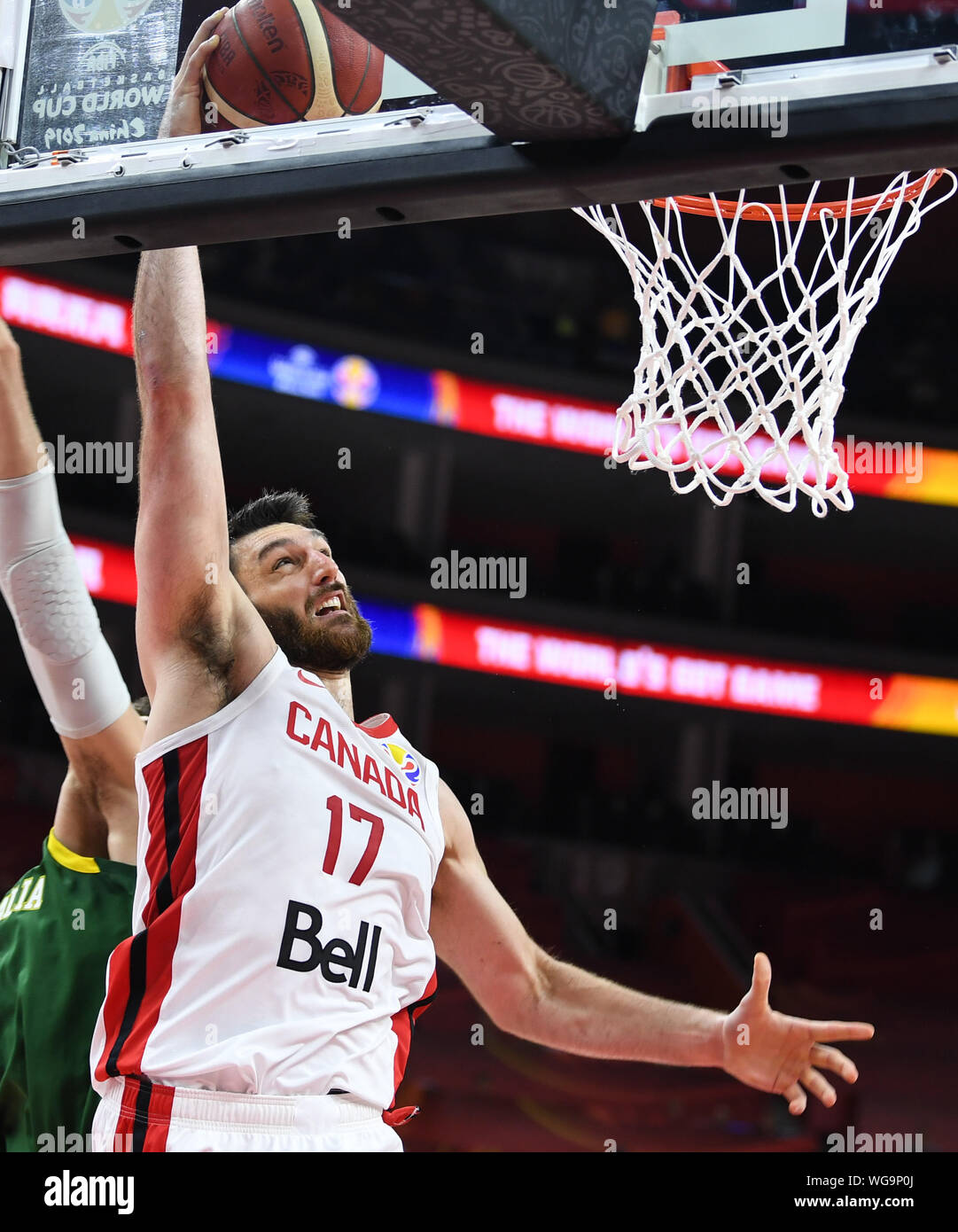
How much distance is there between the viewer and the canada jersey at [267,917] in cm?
232

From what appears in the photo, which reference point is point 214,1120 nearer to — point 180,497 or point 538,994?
point 538,994

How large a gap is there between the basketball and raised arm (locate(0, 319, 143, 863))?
0.74 m

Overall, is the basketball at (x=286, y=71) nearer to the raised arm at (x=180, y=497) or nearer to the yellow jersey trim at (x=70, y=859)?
the raised arm at (x=180, y=497)

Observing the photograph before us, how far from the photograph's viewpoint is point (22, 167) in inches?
91.2

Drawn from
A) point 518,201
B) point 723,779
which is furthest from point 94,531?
point 518,201

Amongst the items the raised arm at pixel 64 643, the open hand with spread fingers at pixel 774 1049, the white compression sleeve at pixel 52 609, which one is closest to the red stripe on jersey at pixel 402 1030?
the open hand with spread fingers at pixel 774 1049

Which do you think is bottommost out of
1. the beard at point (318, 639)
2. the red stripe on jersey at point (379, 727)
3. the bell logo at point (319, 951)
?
the bell logo at point (319, 951)

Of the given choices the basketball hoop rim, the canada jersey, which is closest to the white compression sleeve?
the canada jersey

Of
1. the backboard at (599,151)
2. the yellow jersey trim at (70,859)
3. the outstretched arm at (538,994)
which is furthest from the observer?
the yellow jersey trim at (70,859)

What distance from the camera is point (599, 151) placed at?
76.2 inches

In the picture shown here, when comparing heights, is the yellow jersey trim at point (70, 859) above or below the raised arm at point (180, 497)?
below

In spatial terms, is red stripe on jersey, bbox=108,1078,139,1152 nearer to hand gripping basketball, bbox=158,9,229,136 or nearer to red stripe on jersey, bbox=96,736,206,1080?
red stripe on jersey, bbox=96,736,206,1080

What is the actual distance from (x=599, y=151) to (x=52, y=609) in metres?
1.52

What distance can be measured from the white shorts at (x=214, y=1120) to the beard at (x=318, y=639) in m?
0.84
